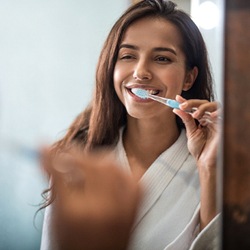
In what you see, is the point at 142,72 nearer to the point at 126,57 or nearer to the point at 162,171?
the point at 126,57

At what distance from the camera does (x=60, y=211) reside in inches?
14.7

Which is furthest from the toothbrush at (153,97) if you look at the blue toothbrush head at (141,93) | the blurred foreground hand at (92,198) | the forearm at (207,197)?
the blurred foreground hand at (92,198)

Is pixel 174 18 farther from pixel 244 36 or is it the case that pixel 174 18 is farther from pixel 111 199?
pixel 111 199

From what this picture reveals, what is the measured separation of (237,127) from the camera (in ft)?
1.24

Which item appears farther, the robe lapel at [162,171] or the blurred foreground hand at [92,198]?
the robe lapel at [162,171]

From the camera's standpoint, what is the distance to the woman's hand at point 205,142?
52 cm

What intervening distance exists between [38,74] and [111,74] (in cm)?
11

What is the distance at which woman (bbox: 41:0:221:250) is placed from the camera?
0.54 metres

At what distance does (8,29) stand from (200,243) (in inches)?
14.9

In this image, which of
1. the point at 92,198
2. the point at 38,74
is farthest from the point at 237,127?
the point at 38,74

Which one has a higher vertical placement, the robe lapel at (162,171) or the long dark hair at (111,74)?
the long dark hair at (111,74)

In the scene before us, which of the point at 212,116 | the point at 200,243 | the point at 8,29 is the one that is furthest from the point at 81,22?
the point at 200,243

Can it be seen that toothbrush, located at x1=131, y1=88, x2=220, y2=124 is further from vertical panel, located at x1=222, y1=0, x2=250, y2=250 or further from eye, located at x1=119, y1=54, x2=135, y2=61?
vertical panel, located at x1=222, y1=0, x2=250, y2=250

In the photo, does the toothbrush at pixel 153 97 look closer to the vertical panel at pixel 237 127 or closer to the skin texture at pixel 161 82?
the skin texture at pixel 161 82
